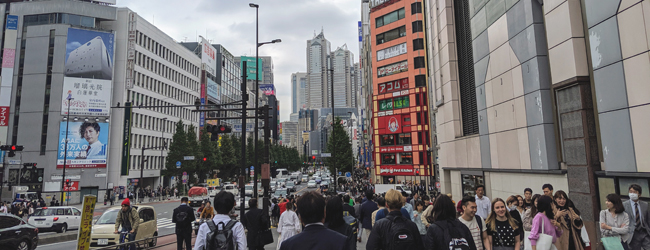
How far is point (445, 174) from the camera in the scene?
23.6m

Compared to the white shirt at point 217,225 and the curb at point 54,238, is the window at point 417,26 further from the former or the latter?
the white shirt at point 217,225

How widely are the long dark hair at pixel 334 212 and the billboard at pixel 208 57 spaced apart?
261 ft

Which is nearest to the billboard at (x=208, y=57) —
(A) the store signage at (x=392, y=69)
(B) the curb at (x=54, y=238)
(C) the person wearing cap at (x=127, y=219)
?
(A) the store signage at (x=392, y=69)

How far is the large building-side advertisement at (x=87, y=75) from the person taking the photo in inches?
1884

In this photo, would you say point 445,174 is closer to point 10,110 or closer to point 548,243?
point 548,243

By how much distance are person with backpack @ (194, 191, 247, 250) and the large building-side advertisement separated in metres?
52.1

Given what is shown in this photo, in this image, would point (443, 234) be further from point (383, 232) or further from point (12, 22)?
point (12, 22)

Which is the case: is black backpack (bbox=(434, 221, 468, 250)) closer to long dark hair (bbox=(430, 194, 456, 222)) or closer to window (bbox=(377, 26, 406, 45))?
long dark hair (bbox=(430, 194, 456, 222))

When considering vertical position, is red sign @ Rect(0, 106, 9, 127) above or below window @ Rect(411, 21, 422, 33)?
below

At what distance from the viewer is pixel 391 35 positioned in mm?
49219

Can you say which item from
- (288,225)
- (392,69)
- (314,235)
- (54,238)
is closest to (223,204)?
(314,235)

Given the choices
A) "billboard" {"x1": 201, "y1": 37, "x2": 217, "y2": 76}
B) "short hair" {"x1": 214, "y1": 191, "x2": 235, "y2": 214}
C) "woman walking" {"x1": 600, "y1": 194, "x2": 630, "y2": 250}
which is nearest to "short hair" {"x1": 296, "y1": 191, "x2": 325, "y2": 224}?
"short hair" {"x1": 214, "y1": 191, "x2": 235, "y2": 214}

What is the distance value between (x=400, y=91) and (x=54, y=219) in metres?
38.5

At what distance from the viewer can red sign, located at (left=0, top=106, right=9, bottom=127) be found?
48.2 m
